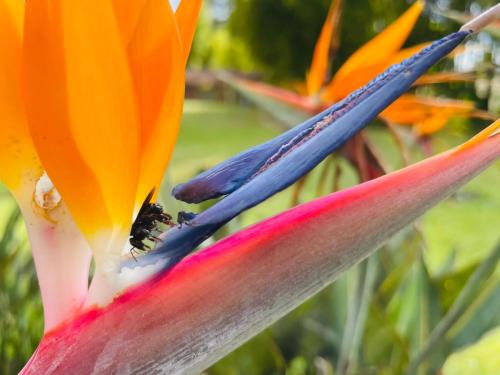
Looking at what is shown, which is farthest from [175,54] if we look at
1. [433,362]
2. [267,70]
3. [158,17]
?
[267,70]

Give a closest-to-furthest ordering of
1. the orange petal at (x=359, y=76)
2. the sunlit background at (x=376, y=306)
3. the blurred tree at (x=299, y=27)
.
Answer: the sunlit background at (x=376, y=306) → the orange petal at (x=359, y=76) → the blurred tree at (x=299, y=27)

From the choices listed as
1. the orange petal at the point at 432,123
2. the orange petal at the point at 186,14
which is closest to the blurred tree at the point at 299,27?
the orange petal at the point at 432,123

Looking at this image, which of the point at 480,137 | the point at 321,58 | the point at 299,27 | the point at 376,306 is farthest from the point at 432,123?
the point at 299,27

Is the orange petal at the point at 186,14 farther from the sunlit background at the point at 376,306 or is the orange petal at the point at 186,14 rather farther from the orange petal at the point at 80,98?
the sunlit background at the point at 376,306

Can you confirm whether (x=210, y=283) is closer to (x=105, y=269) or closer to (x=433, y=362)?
(x=105, y=269)

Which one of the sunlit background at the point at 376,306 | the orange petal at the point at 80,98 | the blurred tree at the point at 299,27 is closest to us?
the orange petal at the point at 80,98

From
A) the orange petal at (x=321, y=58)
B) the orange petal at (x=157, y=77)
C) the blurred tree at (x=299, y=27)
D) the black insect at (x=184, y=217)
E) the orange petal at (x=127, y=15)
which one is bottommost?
the blurred tree at (x=299, y=27)
